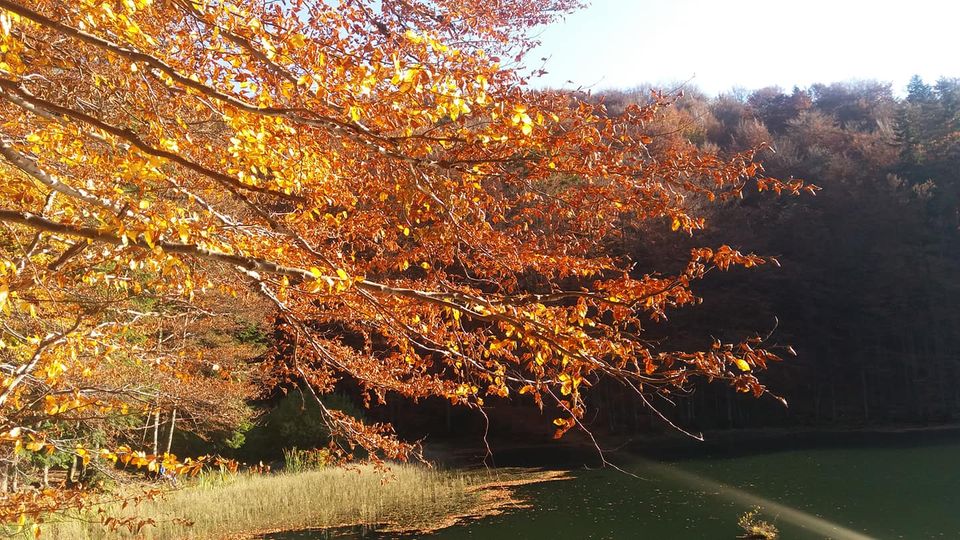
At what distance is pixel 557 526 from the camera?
10266 millimetres

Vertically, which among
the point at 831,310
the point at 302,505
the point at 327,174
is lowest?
the point at 302,505

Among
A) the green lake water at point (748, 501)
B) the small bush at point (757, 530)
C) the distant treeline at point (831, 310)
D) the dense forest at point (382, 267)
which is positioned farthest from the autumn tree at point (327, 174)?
the distant treeline at point (831, 310)

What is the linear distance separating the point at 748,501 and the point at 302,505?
23.6ft

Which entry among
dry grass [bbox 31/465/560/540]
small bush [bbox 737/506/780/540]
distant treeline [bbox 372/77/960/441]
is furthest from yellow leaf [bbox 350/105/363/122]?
distant treeline [bbox 372/77/960/441]

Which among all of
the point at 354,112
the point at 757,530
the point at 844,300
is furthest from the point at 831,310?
the point at 354,112

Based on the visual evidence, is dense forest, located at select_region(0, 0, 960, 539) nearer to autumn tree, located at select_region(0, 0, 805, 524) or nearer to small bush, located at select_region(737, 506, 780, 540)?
autumn tree, located at select_region(0, 0, 805, 524)

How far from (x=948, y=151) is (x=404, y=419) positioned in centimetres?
2361

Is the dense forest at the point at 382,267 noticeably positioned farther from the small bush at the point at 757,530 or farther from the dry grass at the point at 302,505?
the small bush at the point at 757,530

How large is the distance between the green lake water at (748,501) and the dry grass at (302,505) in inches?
28.2

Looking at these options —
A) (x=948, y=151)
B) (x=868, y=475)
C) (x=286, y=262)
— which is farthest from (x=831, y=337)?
(x=286, y=262)

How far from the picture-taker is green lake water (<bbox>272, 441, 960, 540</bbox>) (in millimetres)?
9547

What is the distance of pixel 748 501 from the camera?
37.4ft

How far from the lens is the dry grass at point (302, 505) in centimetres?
952

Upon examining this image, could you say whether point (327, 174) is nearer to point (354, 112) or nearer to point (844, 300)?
point (354, 112)
